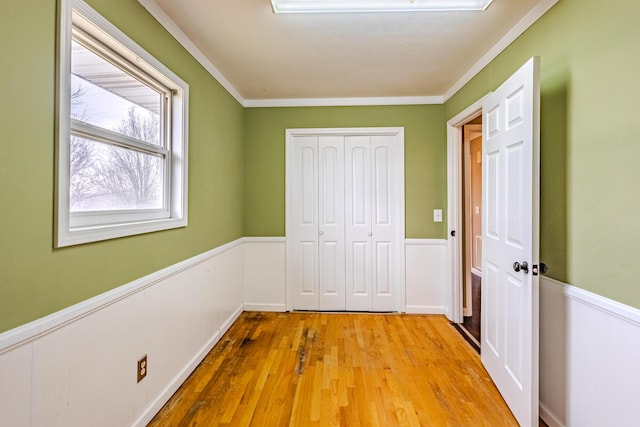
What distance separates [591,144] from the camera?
1371 millimetres

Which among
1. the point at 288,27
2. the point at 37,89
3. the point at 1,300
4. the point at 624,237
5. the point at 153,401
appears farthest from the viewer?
the point at 288,27

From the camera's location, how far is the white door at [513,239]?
152 centimetres

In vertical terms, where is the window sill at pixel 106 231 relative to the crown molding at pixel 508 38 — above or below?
below

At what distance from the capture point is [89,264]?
1264mm

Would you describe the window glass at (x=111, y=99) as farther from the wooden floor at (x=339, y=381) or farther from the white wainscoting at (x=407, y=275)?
the white wainscoting at (x=407, y=275)

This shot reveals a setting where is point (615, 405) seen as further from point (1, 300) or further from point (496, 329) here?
point (1, 300)

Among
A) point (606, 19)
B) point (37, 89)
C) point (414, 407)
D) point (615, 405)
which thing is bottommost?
point (414, 407)

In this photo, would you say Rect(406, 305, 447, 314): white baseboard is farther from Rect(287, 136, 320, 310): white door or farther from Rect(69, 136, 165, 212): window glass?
Rect(69, 136, 165, 212): window glass

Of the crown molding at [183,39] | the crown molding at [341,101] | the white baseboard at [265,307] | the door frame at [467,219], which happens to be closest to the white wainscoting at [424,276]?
the door frame at [467,219]

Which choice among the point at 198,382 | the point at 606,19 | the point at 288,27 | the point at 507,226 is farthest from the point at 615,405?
the point at 288,27

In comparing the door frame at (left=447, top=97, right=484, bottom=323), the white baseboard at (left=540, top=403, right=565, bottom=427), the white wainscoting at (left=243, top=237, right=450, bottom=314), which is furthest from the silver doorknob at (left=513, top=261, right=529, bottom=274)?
the white wainscoting at (left=243, top=237, right=450, bottom=314)

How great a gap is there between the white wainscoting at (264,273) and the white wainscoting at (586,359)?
7.94 ft

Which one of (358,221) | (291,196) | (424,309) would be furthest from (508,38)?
(424,309)

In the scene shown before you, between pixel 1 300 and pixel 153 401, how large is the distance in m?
1.14
